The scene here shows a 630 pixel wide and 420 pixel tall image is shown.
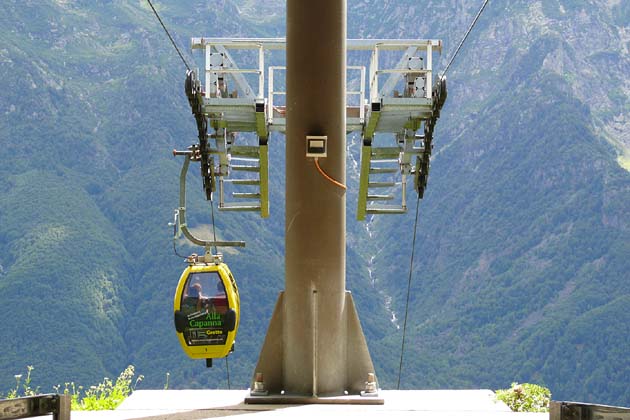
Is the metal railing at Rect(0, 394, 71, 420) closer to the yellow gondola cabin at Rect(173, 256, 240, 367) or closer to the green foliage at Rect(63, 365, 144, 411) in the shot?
the green foliage at Rect(63, 365, 144, 411)

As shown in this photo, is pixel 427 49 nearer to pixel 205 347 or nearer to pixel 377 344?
pixel 205 347

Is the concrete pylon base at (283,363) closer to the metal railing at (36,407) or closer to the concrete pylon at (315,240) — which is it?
the concrete pylon at (315,240)

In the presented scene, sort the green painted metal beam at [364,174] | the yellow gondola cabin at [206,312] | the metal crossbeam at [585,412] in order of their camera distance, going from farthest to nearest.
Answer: the green painted metal beam at [364,174] < the yellow gondola cabin at [206,312] < the metal crossbeam at [585,412]

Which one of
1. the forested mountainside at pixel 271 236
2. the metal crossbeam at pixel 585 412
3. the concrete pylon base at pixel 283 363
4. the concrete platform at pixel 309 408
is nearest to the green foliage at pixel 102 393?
the concrete platform at pixel 309 408

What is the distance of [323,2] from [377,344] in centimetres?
13541

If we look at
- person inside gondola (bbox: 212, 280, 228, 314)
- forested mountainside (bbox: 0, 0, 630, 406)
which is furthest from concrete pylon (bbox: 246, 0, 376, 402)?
forested mountainside (bbox: 0, 0, 630, 406)

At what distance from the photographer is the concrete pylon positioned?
10.0 meters

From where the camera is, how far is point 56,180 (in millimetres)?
159875

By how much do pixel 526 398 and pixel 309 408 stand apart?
8.59 ft

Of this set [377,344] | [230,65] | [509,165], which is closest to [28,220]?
[377,344]

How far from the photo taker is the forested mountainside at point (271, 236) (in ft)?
438

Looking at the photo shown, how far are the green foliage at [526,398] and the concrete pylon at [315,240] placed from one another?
164 cm

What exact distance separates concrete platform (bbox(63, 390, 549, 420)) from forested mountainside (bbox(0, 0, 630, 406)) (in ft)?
334

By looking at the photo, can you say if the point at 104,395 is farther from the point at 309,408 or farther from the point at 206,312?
the point at 309,408
